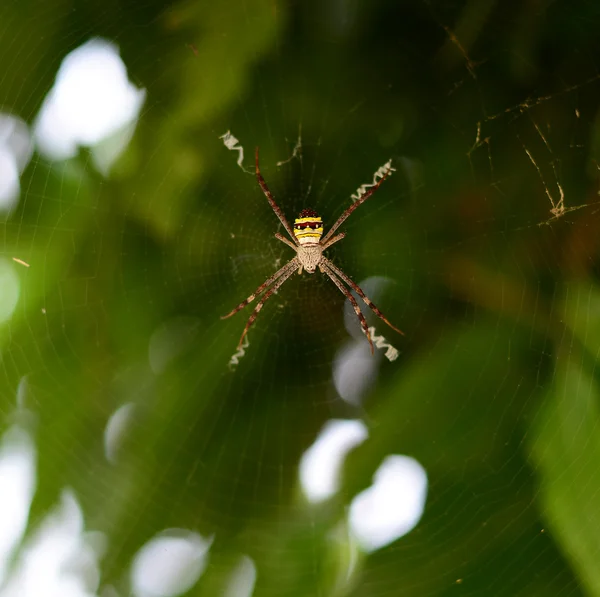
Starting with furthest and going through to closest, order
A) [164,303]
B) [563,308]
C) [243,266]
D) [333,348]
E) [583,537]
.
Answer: [243,266]
[333,348]
[164,303]
[563,308]
[583,537]

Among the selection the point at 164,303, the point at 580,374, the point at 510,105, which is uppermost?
the point at 164,303

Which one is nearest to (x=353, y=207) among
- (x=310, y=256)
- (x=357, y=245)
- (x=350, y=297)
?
(x=357, y=245)

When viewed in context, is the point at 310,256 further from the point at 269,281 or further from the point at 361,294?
the point at 361,294

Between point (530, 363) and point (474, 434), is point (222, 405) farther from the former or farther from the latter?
point (530, 363)

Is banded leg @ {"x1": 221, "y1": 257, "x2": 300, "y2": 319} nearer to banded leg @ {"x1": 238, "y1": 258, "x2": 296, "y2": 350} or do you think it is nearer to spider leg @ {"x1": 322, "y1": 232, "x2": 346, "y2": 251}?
banded leg @ {"x1": 238, "y1": 258, "x2": 296, "y2": 350}

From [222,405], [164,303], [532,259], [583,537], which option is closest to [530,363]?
[532,259]

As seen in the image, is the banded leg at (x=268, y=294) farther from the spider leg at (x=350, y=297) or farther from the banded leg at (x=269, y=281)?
the spider leg at (x=350, y=297)

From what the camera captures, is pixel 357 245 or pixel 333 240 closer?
pixel 357 245
